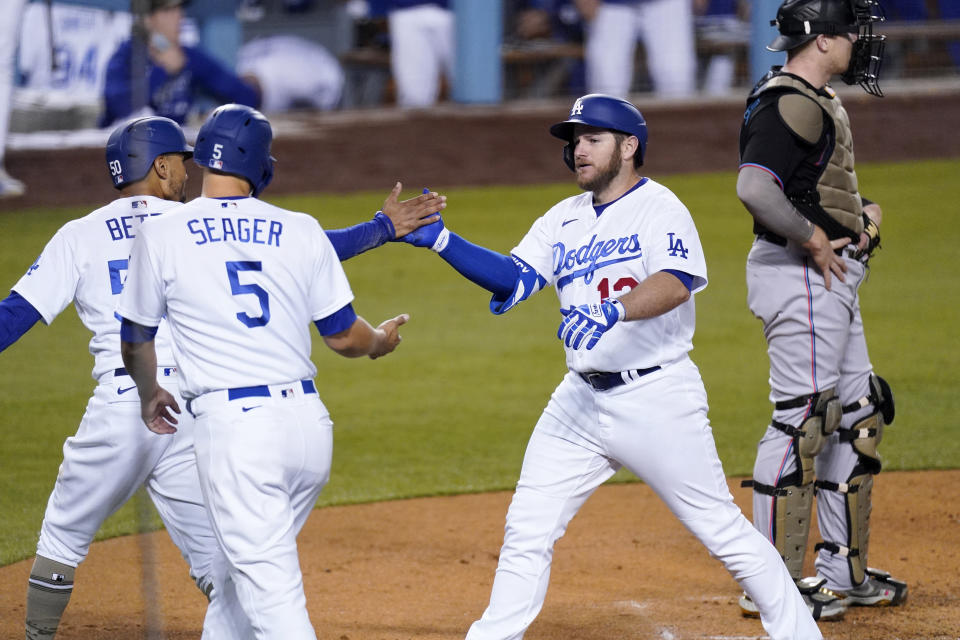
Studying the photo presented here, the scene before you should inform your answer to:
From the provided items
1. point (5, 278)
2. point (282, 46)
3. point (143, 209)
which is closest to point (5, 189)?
point (5, 278)

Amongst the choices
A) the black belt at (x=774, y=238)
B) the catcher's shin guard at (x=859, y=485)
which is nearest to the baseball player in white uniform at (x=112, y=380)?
the black belt at (x=774, y=238)

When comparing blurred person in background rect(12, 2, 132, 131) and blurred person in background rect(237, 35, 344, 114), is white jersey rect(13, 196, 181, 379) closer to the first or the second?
blurred person in background rect(12, 2, 132, 131)

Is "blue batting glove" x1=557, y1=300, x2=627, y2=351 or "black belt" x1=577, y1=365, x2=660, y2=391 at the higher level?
"blue batting glove" x1=557, y1=300, x2=627, y2=351

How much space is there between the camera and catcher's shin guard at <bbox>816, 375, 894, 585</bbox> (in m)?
4.54

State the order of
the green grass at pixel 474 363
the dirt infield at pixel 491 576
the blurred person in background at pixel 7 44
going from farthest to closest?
1. the blurred person in background at pixel 7 44
2. the green grass at pixel 474 363
3. the dirt infield at pixel 491 576

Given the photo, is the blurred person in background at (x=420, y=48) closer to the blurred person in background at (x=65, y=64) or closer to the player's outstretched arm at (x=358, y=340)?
the blurred person in background at (x=65, y=64)

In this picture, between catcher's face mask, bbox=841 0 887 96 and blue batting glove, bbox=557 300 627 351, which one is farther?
catcher's face mask, bbox=841 0 887 96

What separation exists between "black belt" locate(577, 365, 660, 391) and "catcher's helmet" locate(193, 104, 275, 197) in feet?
3.95

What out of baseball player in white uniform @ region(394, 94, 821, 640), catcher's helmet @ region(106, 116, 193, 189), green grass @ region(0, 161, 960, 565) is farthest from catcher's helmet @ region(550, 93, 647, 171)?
green grass @ region(0, 161, 960, 565)

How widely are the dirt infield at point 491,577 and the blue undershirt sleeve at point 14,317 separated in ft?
2.74

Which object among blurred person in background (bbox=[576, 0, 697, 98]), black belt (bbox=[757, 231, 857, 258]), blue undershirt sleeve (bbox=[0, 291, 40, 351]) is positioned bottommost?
blurred person in background (bbox=[576, 0, 697, 98])

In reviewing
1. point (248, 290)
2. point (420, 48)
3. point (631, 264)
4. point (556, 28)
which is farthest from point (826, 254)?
point (556, 28)

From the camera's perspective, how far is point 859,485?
4.55 meters

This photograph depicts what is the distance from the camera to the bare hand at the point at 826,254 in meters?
4.28
